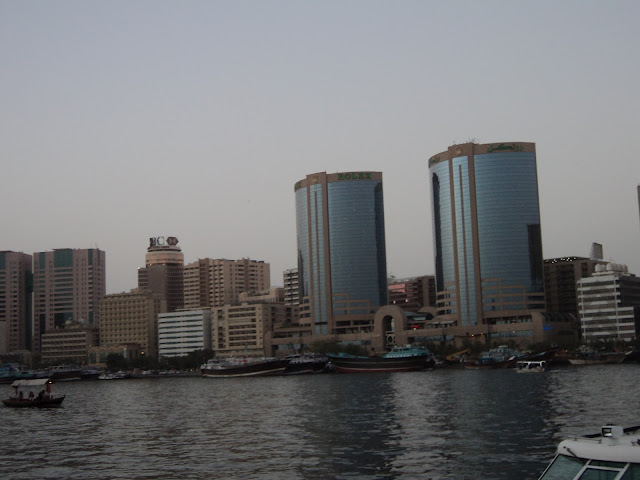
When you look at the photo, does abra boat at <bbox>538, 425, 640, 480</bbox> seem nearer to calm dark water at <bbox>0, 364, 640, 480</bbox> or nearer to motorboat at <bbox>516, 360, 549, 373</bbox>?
calm dark water at <bbox>0, 364, 640, 480</bbox>

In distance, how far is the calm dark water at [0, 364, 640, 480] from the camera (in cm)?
4962

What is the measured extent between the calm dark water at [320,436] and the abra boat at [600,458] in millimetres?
21395

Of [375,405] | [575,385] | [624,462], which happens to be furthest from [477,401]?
[624,462]

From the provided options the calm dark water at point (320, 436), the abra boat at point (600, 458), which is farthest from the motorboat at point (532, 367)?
the abra boat at point (600, 458)

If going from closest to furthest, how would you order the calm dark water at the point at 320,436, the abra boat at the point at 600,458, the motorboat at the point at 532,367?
the abra boat at the point at 600,458, the calm dark water at the point at 320,436, the motorboat at the point at 532,367

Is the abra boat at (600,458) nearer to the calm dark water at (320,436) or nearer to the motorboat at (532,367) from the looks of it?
the calm dark water at (320,436)

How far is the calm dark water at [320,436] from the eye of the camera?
49625 millimetres

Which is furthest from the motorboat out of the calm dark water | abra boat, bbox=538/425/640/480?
abra boat, bbox=538/425/640/480

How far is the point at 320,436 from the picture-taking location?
6569 cm

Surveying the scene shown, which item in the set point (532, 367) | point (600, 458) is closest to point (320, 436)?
point (600, 458)

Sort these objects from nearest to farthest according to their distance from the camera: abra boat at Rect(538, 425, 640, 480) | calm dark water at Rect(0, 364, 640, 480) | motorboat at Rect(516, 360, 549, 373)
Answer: abra boat at Rect(538, 425, 640, 480), calm dark water at Rect(0, 364, 640, 480), motorboat at Rect(516, 360, 549, 373)

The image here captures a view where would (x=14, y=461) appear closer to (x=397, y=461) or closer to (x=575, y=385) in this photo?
(x=397, y=461)

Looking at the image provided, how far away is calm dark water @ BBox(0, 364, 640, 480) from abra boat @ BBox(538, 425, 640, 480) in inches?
842

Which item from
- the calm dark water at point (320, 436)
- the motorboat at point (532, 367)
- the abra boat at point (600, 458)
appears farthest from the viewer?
the motorboat at point (532, 367)
